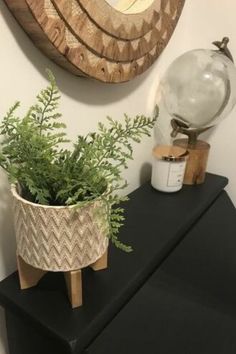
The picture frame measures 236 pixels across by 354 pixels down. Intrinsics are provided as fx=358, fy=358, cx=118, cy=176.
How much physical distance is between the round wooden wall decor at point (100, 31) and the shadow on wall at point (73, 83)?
17 mm

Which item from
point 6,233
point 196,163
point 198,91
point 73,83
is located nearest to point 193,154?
point 196,163

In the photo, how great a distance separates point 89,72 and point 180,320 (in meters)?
0.49

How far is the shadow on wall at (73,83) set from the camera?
0.60m

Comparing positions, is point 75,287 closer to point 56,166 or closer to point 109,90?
point 56,166

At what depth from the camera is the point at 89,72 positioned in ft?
2.28

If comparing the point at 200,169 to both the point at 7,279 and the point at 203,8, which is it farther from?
the point at 7,279

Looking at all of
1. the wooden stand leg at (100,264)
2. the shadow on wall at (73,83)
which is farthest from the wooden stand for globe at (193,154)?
the wooden stand leg at (100,264)

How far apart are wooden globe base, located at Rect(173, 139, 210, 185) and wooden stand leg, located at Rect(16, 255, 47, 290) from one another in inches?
22.3

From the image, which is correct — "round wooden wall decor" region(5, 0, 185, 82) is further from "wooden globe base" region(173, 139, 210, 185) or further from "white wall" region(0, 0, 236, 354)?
"wooden globe base" region(173, 139, 210, 185)

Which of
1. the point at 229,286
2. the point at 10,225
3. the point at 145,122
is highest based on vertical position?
the point at 145,122

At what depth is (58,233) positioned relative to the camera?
Result: 0.52m

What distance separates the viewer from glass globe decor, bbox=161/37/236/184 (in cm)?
97

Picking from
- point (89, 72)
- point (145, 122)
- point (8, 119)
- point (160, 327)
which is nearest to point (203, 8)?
point (89, 72)

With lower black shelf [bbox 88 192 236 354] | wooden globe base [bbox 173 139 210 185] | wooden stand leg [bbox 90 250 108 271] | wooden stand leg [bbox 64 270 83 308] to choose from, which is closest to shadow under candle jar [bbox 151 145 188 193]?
wooden globe base [bbox 173 139 210 185]
